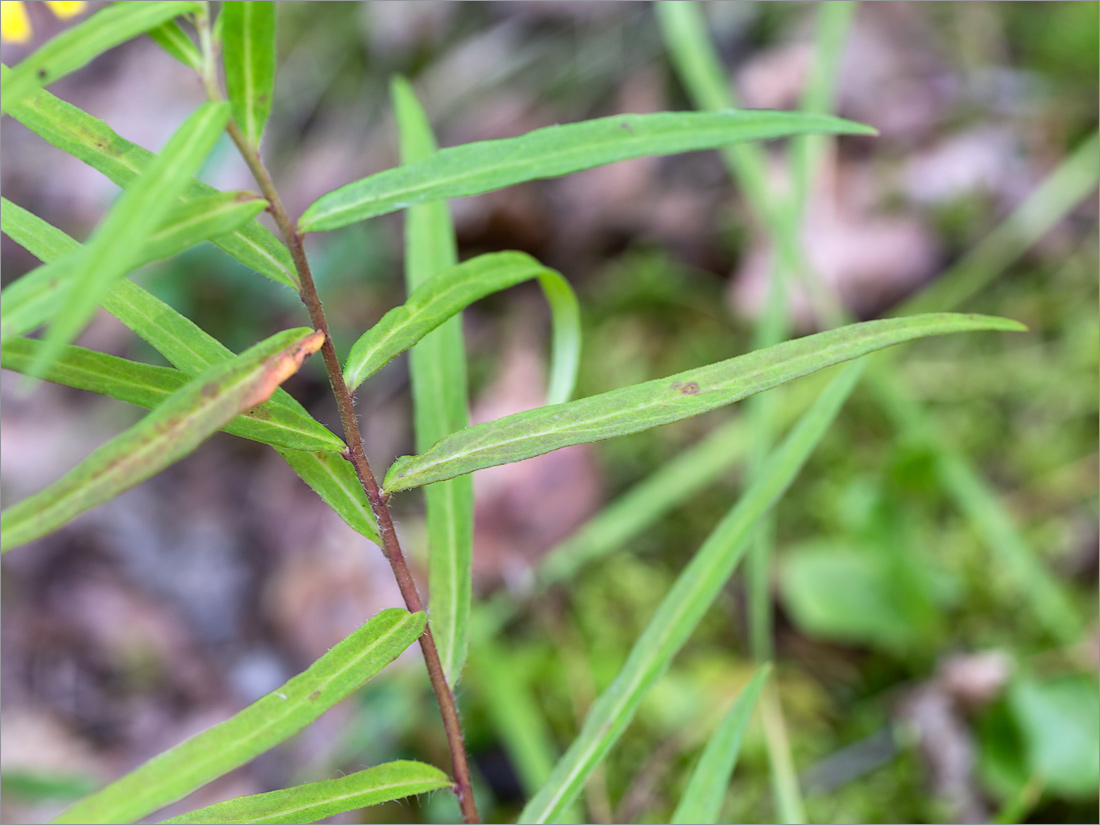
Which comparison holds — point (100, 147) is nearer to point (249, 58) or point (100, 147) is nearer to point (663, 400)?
point (249, 58)

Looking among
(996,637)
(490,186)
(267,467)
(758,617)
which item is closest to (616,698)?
(490,186)

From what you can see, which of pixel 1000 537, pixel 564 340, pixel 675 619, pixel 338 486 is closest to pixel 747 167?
pixel 1000 537

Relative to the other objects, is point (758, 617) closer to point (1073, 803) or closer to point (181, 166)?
point (1073, 803)

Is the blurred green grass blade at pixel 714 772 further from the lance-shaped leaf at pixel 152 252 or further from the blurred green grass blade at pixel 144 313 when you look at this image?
the lance-shaped leaf at pixel 152 252

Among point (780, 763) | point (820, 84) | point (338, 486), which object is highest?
point (820, 84)

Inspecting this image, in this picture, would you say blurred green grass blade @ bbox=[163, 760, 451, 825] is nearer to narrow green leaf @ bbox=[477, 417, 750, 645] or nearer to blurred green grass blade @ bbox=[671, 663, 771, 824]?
blurred green grass blade @ bbox=[671, 663, 771, 824]

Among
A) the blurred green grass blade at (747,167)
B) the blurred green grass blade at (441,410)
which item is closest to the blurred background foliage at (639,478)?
the blurred green grass blade at (747,167)

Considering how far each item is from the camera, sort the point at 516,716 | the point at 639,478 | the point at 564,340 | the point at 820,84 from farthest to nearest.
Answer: the point at 639,478 → the point at 820,84 → the point at 516,716 → the point at 564,340
